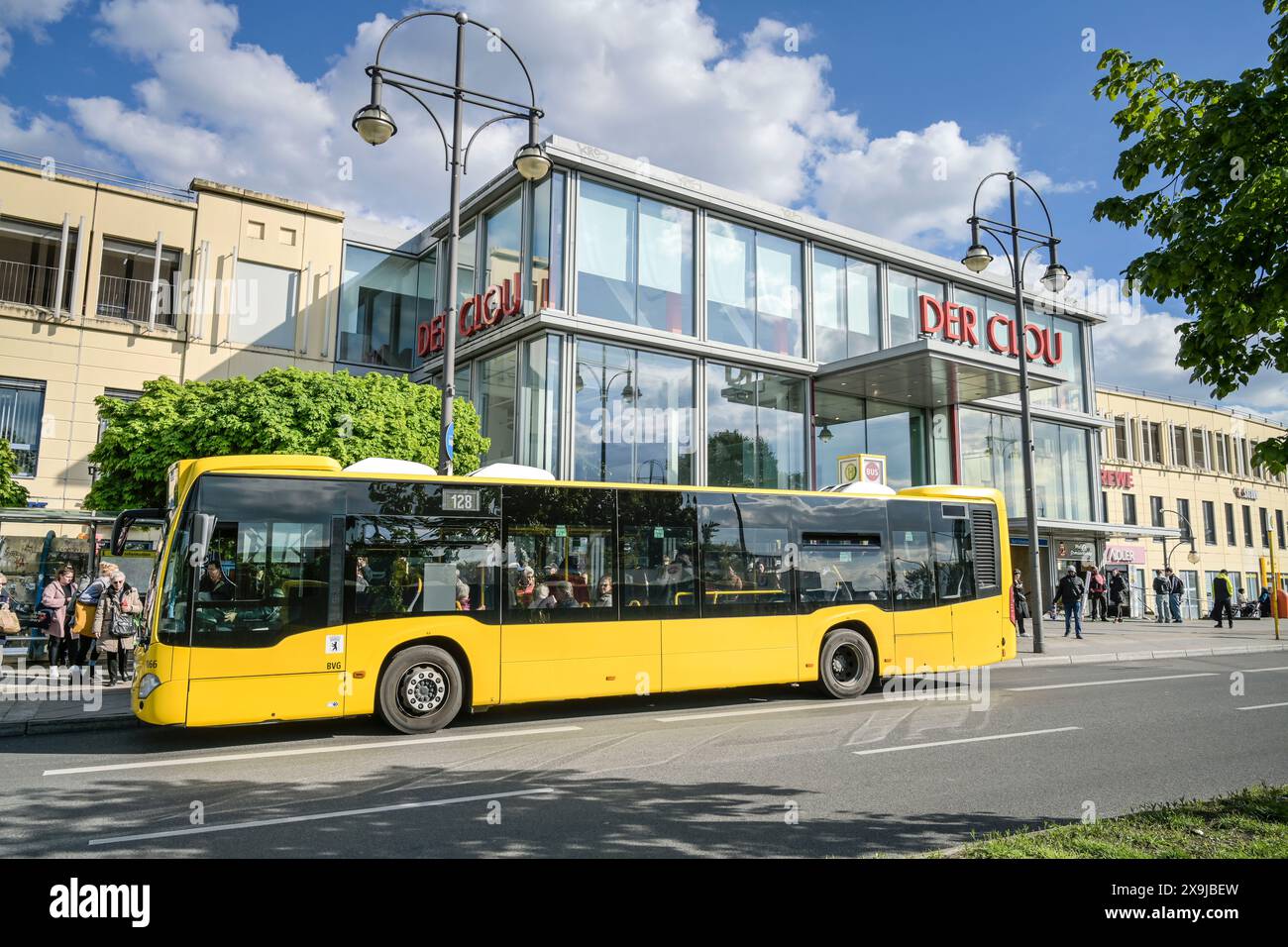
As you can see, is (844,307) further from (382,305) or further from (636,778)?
(636,778)

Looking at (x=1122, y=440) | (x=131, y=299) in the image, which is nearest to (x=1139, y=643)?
(x=131, y=299)

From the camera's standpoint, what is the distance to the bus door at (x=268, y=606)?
8.77m

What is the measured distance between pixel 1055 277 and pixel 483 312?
552 inches

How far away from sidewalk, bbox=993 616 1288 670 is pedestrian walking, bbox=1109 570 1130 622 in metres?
1.56

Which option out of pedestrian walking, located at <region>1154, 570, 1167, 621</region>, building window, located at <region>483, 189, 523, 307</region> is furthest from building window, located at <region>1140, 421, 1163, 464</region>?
building window, located at <region>483, 189, 523, 307</region>

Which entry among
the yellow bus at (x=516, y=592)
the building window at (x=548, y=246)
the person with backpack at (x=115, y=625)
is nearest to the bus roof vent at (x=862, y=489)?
the yellow bus at (x=516, y=592)

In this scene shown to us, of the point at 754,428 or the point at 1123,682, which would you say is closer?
the point at 1123,682

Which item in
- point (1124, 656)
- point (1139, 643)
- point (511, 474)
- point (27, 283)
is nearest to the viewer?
point (511, 474)

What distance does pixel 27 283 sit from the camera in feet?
84.4

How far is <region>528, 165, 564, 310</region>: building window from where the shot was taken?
68.7ft

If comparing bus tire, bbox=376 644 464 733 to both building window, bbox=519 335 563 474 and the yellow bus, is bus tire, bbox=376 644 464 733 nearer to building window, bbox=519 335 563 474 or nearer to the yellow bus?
the yellow bus

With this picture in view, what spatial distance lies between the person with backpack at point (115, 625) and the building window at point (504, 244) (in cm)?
1177

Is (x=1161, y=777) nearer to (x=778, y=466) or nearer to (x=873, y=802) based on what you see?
(x=873, y=802)
